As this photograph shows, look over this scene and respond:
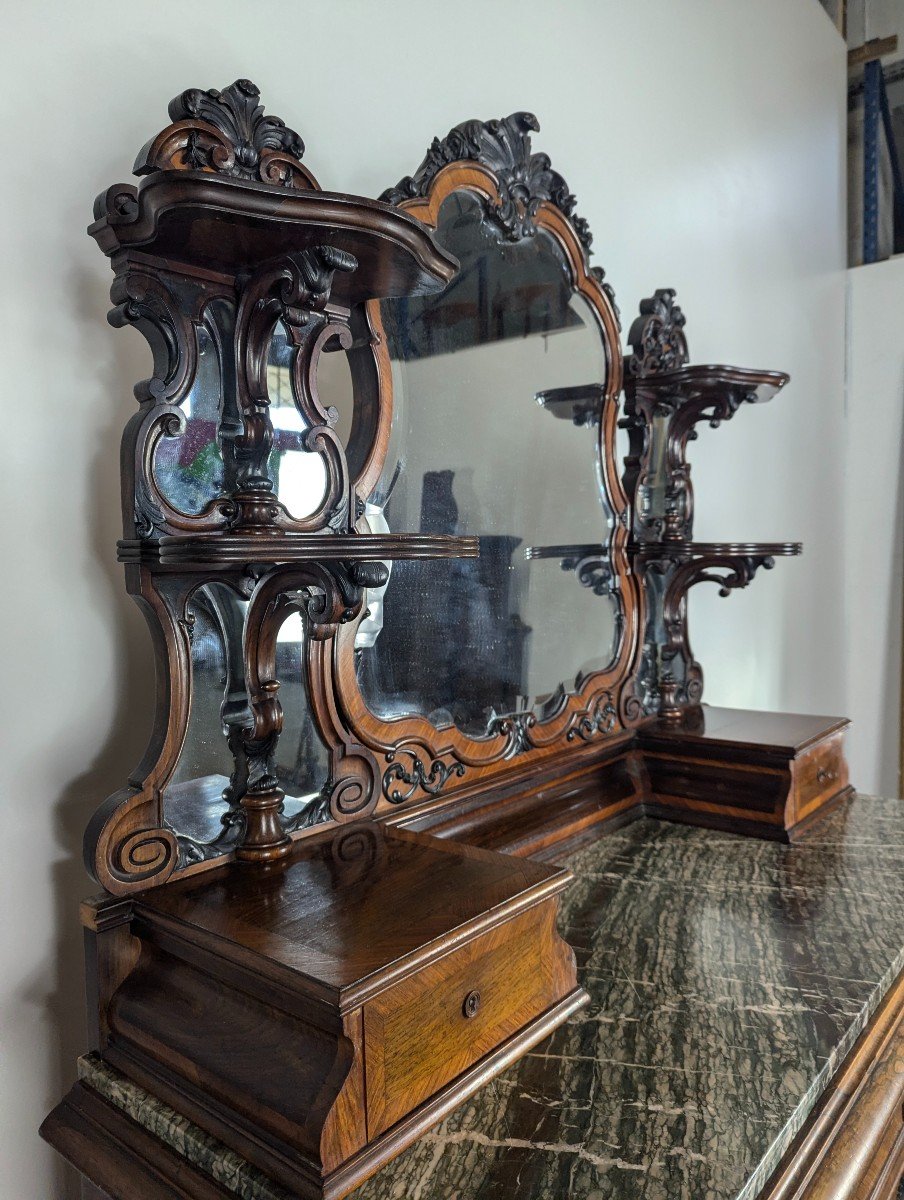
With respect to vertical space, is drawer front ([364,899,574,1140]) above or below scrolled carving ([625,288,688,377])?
below

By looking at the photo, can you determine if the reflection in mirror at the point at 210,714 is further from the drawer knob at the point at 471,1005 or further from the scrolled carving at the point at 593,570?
the scrolled carving at the point at 593,570

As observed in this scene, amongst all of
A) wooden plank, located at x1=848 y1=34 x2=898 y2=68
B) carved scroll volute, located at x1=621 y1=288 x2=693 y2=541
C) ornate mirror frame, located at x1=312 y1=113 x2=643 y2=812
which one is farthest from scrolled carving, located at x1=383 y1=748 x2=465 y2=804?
wooden plank, located at x1=848 y1=34 x2=898 y2=68

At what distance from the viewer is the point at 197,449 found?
977 millimetres

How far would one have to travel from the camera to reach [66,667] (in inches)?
38.5

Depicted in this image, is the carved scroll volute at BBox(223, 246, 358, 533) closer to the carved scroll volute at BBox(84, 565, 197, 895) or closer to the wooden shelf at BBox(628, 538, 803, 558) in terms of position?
the carved scroll volute at BBox(84, 565, 197, 895)

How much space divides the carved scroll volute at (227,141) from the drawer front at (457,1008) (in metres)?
0.77

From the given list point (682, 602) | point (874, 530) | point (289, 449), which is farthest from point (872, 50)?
point (289, 449)

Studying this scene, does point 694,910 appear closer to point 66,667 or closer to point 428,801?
point 428,801

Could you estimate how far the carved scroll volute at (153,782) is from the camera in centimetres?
87

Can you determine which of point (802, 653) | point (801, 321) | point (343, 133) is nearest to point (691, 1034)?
point (343, 133)

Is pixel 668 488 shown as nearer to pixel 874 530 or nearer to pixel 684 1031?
pixel 684 1031

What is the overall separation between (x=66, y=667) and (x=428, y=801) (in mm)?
507

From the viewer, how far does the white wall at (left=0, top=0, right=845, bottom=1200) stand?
94 centimetres

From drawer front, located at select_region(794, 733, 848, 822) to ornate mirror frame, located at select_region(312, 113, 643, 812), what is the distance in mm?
313
